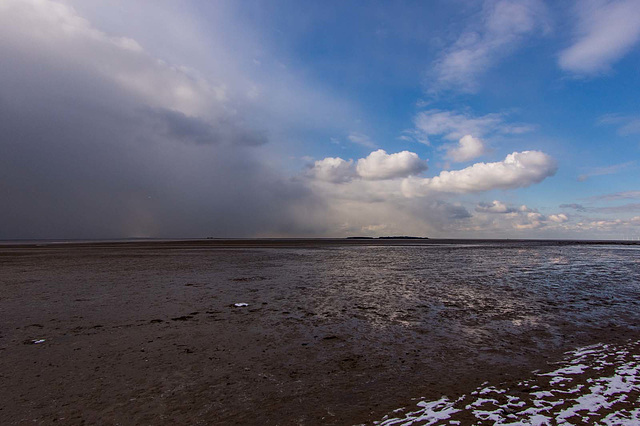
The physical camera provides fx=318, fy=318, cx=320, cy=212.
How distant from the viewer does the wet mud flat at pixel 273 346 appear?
18.1 feet

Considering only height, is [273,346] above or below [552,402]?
below

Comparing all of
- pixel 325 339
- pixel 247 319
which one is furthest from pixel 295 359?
pixel 247 319

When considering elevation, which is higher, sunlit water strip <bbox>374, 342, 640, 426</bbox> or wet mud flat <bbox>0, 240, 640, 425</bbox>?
sunlit water strip <bbox>374, 342, 640, 426</bbox>

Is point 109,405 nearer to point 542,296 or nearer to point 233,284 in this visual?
point 233,284

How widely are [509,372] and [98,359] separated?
9.40m

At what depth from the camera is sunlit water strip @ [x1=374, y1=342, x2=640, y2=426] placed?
493 centimetres

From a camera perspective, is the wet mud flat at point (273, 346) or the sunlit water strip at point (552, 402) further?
the wet mud flat at point (273, 346)

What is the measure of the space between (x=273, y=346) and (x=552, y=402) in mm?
6106

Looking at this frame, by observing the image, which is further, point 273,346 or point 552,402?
point 273,346

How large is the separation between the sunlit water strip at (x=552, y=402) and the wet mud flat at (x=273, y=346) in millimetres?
334

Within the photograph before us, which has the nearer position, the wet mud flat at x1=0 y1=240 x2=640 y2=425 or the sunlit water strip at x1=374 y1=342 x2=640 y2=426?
the sunlit water strip at x1=374 y1=342 x2=640 y2=426

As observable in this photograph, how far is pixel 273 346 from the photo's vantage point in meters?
8.58

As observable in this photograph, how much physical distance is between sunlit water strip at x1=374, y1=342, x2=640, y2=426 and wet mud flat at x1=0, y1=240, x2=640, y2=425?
13.1 inches

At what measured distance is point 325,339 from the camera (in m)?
9.10
